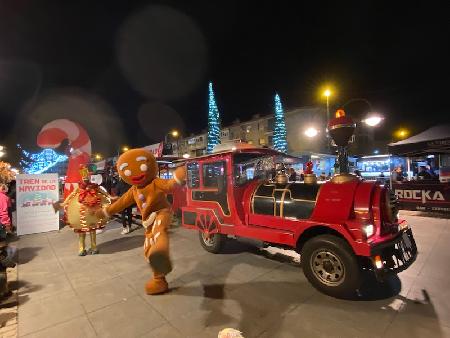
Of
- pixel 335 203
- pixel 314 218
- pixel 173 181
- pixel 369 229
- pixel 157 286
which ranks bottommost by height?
pixel 157 286

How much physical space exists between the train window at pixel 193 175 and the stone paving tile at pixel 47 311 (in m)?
3.30

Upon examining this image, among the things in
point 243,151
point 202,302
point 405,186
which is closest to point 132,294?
point 202,302

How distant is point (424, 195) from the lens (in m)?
9.66

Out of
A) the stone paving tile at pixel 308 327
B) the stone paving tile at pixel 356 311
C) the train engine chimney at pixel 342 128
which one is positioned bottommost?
the stone paving tile at pixel 308 327

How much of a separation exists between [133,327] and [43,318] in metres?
1.41

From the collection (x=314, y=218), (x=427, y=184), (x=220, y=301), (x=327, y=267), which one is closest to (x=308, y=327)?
(x=327, y=267)

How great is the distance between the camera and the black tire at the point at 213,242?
5961 mm

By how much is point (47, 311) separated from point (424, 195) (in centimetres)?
1179

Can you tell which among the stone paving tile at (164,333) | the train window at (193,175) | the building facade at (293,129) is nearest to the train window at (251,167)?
the train window at (193,175)

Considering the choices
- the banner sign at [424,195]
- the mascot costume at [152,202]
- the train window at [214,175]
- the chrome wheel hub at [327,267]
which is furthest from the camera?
the banner sign at [424,195]

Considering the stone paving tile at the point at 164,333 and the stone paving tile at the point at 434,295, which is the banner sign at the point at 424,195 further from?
the stone paving tile at the point at 164,333

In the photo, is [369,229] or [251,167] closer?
[369,229]

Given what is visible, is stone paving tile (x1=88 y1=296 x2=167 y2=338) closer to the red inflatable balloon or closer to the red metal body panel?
the red metal body panel

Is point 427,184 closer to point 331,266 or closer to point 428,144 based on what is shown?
point 428,144
